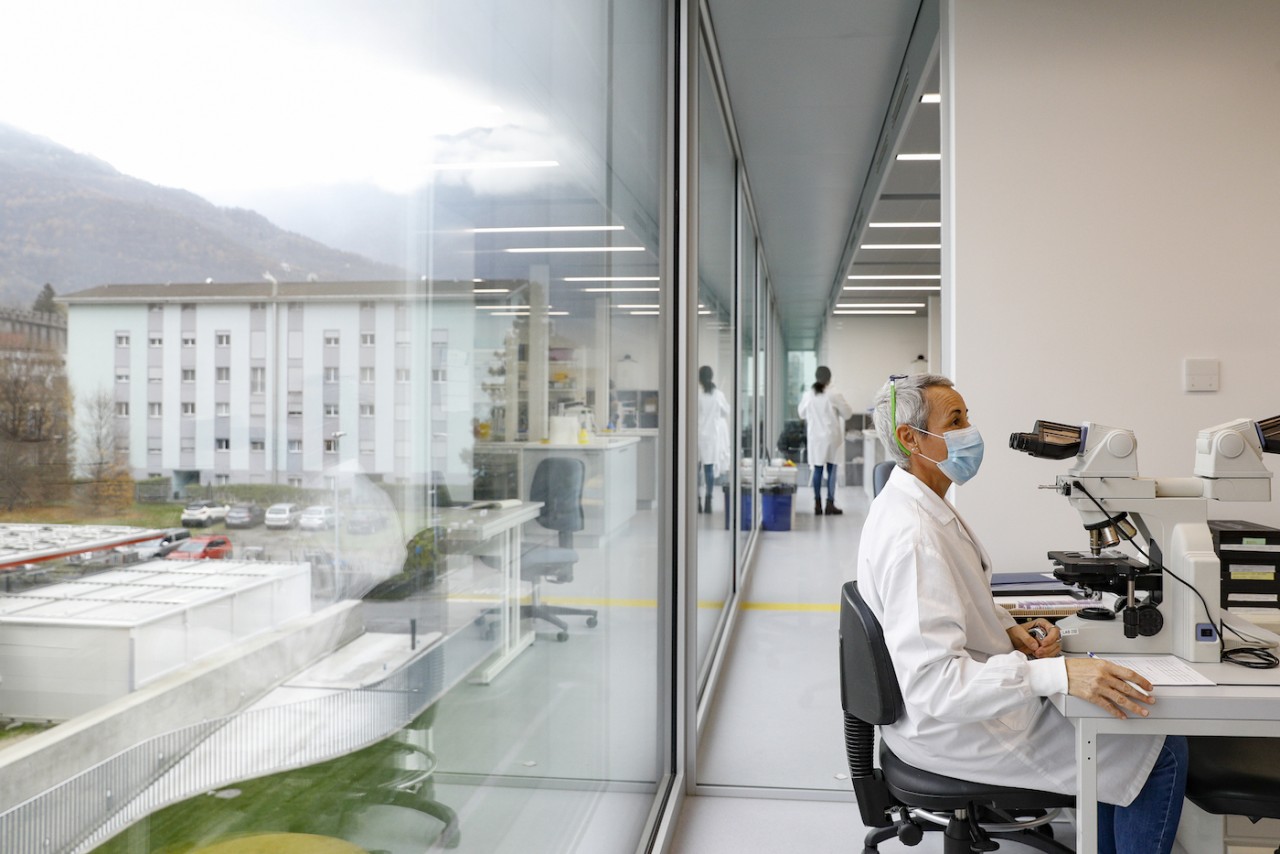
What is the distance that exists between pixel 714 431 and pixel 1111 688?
2.78 m

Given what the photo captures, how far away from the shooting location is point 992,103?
299cm

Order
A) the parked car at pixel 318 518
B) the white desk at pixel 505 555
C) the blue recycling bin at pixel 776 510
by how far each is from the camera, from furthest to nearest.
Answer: the blue recycling bin at pixel 776 510 → the white desk at pixel 505 555 → the parked car at pixel 318 518

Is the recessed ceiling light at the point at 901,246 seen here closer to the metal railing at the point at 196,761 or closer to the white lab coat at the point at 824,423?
the white lab coat at the point at 824,423

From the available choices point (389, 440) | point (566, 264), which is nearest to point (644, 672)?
point (566, 264)

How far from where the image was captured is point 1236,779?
1.94 meters

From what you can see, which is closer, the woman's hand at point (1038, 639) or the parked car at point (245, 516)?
the parked car at point (245, 516)

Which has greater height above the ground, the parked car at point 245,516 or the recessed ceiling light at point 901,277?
the recessed ceiling light at point 901,277

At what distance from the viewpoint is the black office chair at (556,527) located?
160 centimetres

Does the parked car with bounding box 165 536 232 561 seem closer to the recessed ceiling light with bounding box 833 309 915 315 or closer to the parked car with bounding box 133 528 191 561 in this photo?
the parked car with bounding box 133 528 191 561

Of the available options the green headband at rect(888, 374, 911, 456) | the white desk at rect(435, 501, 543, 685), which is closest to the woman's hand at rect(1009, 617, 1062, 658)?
the green headband at rect(888, 374, 911, 456)

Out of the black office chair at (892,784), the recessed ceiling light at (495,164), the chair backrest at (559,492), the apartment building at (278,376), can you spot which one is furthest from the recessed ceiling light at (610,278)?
the black office chair at (892,784)

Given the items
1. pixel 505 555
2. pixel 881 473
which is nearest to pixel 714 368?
pixel 881 473

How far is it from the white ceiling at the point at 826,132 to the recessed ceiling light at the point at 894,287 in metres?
0.03

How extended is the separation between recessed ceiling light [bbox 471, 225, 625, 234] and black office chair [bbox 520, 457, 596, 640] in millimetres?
407
